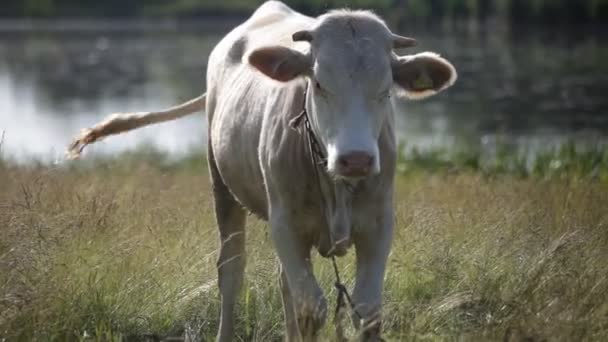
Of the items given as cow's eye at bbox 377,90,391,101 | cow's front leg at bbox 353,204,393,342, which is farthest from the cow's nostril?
cow's front leg at bbox 353,204,393,342

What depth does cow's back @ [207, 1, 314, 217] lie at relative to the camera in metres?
6.11

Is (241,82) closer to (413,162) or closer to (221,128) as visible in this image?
(221,128)

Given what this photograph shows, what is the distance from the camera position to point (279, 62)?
5.43m

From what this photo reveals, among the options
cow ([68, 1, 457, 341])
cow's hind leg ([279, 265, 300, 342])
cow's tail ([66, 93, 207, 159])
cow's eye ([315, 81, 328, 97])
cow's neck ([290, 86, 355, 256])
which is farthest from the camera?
cow's tail ([66, 93, 207, 159])

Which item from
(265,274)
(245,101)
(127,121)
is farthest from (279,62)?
(127,121)

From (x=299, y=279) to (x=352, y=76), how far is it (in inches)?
39.5

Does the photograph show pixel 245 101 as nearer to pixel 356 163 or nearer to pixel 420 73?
pixel 420 73

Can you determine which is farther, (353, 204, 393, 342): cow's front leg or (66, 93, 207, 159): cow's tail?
(66, 93, 207, 159): cow's tail

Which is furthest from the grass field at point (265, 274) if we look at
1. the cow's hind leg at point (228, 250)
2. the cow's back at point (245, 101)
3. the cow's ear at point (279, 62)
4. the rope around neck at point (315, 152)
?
the cow's ear at point (279, 62)

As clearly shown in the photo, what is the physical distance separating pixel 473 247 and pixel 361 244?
182cm

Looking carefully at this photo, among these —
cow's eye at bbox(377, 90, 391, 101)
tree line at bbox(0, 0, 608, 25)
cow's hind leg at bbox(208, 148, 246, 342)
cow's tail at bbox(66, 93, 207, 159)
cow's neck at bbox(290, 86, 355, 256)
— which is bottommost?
tree line at bbox(0, 0, 608, 25)

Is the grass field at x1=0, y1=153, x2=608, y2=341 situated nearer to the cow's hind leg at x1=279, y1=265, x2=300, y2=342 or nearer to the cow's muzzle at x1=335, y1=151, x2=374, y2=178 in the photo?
the cow's hind leg at x1=279, y1=265, x2=300, y2=342

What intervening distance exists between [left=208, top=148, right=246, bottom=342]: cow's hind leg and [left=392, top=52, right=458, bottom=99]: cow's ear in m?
1.60

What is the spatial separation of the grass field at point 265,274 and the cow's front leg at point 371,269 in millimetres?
248
